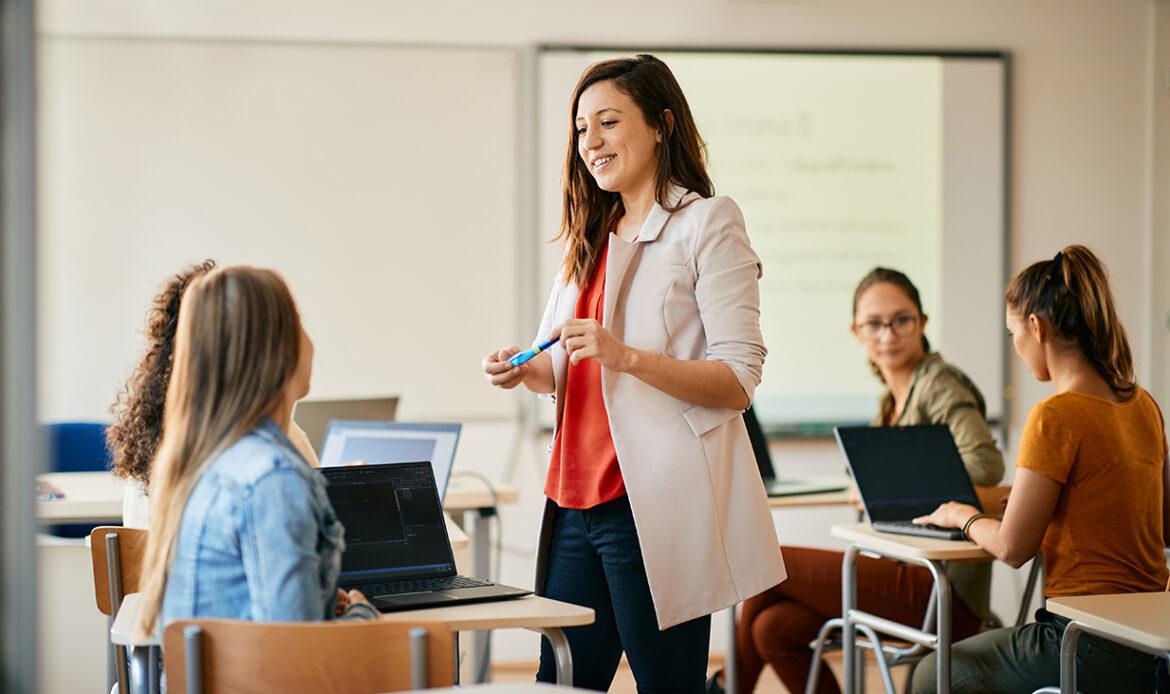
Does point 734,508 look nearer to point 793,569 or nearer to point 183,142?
point 793,569

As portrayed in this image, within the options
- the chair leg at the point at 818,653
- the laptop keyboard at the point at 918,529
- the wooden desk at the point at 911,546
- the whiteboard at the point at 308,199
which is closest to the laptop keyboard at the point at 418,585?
the wooden desk at the point at 911,546

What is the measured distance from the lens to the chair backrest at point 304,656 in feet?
4.63

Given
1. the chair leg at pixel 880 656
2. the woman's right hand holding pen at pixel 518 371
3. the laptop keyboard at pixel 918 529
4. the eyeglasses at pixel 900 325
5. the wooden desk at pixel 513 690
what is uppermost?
the eyeglasses at pixel 900 325

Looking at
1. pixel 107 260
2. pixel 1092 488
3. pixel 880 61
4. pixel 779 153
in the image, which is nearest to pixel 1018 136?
pixel 880 61

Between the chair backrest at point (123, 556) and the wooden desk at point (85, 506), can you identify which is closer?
the chair backrest at point (123, 556)

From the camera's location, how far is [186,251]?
4.35m

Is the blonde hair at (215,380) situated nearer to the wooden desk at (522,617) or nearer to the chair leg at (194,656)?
the chair leg at (194,656)

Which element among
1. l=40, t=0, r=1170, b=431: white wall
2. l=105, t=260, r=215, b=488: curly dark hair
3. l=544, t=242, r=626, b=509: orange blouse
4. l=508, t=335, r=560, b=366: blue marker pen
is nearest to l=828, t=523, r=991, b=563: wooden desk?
l=544, t=242, r=626, b=509: orange blouse

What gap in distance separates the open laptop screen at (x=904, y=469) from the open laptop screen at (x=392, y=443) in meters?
0.90

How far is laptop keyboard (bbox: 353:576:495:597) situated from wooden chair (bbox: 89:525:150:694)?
1.49 feet

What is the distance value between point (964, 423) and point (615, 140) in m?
1.55

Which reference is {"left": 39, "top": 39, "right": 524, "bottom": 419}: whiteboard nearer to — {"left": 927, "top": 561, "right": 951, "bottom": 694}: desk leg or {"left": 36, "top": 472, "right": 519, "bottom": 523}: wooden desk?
{"left": 36, "top": 472, "right": 519, "bottom": 523}: wooden desk

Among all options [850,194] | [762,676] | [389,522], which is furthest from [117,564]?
[850,194]

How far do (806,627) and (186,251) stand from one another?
2550 mm
